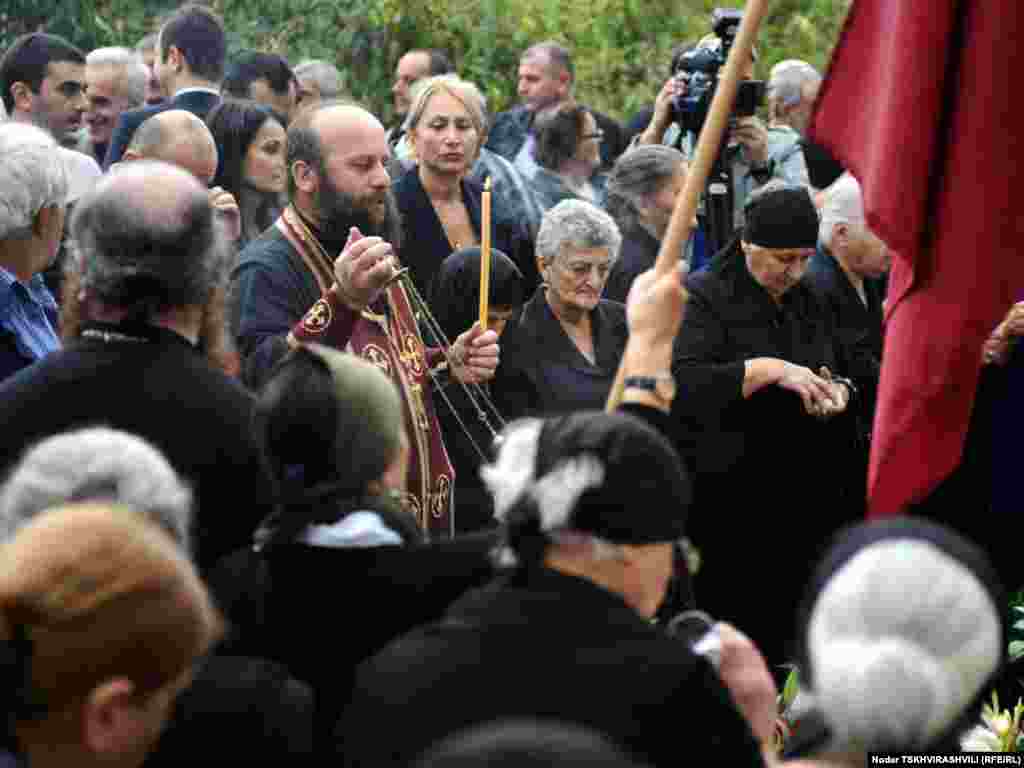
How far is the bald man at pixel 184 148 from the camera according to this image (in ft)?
23.0

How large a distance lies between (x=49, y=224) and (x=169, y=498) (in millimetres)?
2437

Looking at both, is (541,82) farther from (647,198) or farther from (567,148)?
(647,198)

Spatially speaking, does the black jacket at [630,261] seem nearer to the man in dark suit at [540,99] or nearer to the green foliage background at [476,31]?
the man in dark suit at [540,99]

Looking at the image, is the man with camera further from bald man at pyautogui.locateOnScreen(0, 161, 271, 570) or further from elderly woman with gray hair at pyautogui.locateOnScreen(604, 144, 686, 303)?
bald man at pyautogui.locateOnScreen(0, 161, 271, 570)

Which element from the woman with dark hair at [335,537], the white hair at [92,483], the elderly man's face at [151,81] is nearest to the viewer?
the white hair at [92,483]

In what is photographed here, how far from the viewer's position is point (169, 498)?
327cm

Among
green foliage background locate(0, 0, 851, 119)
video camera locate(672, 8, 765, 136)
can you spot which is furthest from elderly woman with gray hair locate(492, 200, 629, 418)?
green foliage background locate(0, 0, 851, 119)

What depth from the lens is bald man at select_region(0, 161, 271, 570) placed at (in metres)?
3.96

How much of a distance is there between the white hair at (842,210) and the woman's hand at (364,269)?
318cm

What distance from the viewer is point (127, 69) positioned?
33.0 ft

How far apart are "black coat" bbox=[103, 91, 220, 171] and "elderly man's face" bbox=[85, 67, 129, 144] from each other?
1.21m

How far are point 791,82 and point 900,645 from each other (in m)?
9.36

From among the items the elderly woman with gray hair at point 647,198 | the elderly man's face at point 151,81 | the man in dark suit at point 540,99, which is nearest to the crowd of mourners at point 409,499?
the elderly woman with gray hair at point 647,198

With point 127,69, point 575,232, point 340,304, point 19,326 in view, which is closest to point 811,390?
point 575,232
